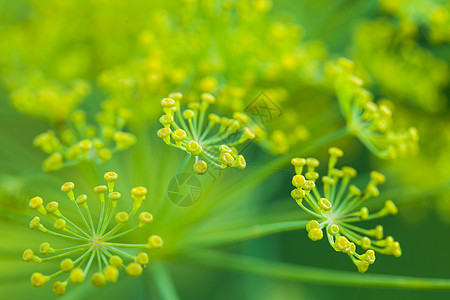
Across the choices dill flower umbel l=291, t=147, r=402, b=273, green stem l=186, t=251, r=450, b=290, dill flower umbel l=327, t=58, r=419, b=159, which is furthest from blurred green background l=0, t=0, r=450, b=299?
dill flower umbel l=291, t=147, r=402, b=273

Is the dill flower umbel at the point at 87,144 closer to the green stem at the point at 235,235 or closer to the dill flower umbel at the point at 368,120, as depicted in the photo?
the green stem at the point at 235,235

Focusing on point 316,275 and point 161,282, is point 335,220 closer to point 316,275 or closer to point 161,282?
point 316,275

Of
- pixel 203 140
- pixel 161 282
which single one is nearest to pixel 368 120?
pixel 203 140

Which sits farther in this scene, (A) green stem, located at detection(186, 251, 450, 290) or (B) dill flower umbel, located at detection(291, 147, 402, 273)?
(A) green stem, located at detection(186, 251, 450, 290)

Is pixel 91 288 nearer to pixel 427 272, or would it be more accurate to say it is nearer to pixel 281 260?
pixel 281 260

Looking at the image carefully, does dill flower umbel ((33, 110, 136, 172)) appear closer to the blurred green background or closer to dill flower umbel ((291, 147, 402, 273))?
the blurred green background

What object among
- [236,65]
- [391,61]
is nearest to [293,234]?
[391,61]
